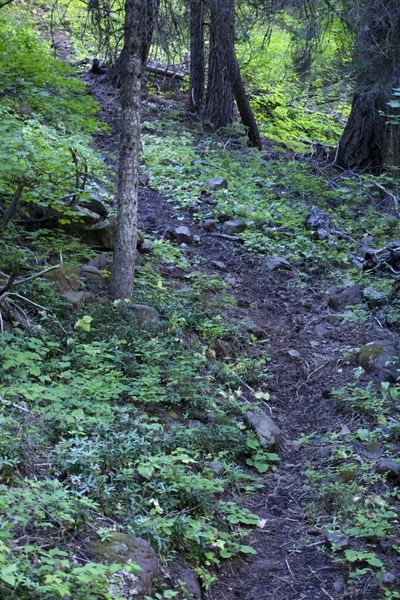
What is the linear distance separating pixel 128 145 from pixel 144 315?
170 centimetres

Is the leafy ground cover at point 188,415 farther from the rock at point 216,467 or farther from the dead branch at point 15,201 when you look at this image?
the dead branch at point 15,201

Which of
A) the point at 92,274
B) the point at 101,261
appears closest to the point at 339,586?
the point at 92,274

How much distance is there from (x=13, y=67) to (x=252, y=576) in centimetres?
565

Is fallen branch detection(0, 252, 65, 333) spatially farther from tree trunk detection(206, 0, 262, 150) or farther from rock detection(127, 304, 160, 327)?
tree trunk detection(206, 0, 262, 150)

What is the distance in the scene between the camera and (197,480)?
451 cm

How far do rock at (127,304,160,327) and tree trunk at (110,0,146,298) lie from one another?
22 cm

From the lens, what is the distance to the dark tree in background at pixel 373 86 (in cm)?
1064

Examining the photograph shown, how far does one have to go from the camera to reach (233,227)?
1039 cm

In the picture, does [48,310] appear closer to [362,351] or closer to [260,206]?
[362,351]

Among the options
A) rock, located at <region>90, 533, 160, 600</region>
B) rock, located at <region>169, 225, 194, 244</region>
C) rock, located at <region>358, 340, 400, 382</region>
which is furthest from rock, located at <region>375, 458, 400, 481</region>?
rock, located at <region>169, 225, 194, 244</region>

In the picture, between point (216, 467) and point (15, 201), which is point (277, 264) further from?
point (216, 467)

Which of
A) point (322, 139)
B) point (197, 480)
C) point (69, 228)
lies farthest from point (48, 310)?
point (322, 139)

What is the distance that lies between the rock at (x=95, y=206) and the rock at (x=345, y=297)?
3074 millimetres

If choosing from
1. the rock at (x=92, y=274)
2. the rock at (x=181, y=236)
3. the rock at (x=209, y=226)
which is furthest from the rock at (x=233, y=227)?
the rock at (x=92, y=274)
